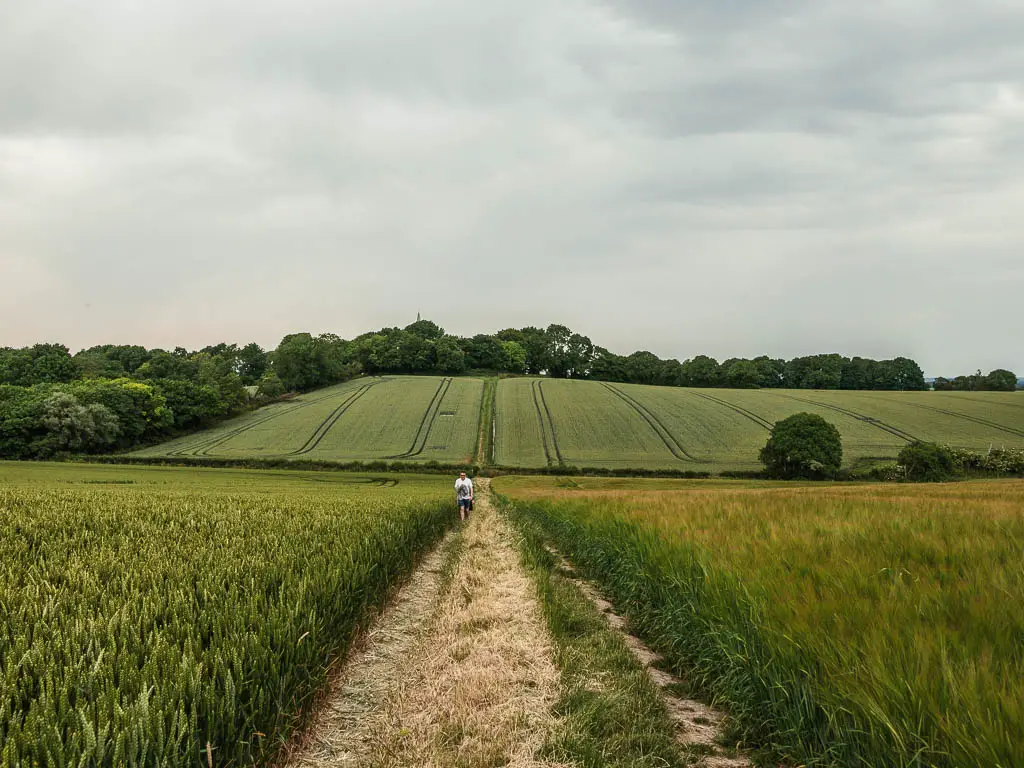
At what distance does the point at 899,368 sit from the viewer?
133 m

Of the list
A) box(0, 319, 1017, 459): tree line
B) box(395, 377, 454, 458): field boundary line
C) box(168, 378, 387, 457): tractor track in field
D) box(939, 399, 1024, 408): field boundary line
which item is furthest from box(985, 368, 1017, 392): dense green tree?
box(168, 378, 387, 457): tractor track in field

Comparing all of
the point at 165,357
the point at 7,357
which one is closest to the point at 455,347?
the point at 165,357

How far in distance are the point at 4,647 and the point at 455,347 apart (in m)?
122

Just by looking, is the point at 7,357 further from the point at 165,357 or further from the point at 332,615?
the point at 332,615

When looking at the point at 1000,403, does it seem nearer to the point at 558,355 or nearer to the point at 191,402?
the point at 558,355

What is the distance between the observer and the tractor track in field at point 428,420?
200ft

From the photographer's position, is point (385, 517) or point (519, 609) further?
point (385, 517)

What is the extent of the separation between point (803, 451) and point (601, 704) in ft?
187

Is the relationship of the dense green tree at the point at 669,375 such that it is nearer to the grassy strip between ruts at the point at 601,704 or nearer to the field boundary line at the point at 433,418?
the field boundary line at the point at 433,418

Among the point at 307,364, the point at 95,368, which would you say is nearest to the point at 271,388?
the point at 307,364

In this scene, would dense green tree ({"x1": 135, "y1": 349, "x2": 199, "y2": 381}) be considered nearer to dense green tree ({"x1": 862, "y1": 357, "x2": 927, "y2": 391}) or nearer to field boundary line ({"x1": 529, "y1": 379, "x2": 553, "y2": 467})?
field boundary line ({"x1": 529, "y1": 379, "x2": 553, "y2": 467})

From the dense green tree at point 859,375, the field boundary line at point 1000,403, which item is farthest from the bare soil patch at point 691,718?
the dense green tree at point 859,375

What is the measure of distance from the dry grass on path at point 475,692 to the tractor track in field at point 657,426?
54.8 meters

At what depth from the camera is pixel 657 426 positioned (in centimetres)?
7025
